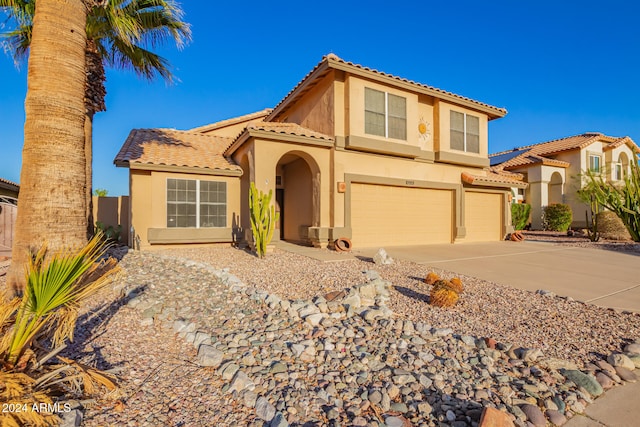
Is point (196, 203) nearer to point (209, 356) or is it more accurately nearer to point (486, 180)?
point (209, 356)

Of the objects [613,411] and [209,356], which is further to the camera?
[209,356]

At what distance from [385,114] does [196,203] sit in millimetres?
7607

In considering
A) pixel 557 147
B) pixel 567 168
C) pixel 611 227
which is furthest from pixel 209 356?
pixel 557 147

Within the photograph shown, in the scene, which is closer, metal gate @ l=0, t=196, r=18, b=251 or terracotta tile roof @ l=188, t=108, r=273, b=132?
metal gate @ l=0, t=196, r=18, b=251

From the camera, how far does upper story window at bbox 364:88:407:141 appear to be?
11.4 meters

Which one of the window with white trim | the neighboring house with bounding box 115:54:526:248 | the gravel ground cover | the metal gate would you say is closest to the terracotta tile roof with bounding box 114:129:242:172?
the neighboring house with bounding box 115:54:526:248

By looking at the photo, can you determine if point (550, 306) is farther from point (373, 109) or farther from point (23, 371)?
point (373, 109)

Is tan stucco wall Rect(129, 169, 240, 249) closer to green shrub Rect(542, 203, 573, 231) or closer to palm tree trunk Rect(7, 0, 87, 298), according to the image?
palm tree trunk Rect(7, 0, 87, 298)

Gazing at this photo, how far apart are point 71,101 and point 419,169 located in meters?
11.0

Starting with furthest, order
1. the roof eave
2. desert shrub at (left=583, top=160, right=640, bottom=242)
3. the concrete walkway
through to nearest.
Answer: desert shrub at (left=583, top=160, right=640, bottom=242) → the roof eave → the concrete walkway

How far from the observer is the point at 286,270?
23.2ft

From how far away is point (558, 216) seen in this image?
20.4 meters

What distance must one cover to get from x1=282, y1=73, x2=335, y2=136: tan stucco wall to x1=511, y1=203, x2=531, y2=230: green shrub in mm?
14964

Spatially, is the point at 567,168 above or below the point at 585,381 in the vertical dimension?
above
